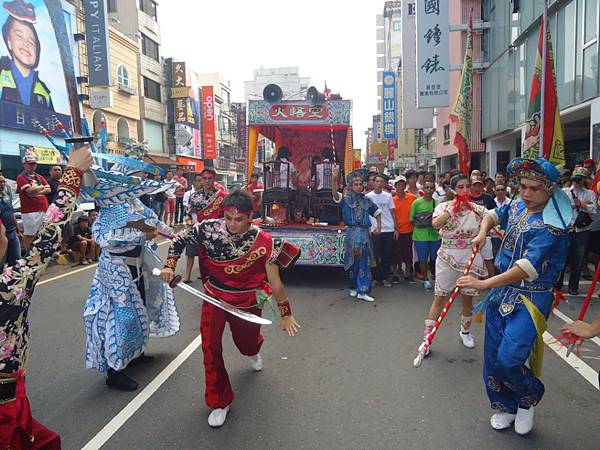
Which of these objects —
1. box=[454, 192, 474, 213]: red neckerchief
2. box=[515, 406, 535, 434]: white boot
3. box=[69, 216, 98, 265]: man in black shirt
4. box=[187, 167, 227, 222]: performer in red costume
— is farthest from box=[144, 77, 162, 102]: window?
box=[515, 406, 535, 434]: white boot

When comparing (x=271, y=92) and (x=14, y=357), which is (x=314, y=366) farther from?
(x=271, y=92)

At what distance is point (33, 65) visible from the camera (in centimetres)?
1602

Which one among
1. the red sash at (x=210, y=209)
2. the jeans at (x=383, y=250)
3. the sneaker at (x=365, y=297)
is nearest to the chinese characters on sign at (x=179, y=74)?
the red sash at (x=210, y=209)

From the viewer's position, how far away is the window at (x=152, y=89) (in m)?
29.7

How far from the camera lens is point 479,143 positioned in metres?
18.9

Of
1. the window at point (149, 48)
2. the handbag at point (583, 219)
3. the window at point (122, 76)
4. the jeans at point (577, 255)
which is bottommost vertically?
the jeans at point (577, 255)

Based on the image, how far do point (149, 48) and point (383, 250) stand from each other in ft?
92.9

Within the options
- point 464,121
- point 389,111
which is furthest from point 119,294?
point 389,111

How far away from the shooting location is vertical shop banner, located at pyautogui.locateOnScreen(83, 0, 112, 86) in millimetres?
18453

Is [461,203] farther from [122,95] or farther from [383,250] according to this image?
[122,95]

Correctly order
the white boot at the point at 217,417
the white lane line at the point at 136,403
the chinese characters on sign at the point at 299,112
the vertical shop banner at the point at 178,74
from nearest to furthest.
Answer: the white lane line at the point at 136,403 → the white boot at the point at 217,417 → the chinese characters on sign at the point at 299,112 → the vertical shop banner at the point at 178,74

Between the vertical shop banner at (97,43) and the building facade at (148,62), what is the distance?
28.8ft

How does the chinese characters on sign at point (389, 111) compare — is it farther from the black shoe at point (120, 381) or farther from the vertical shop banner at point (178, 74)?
the black shoe at point (120, 381)

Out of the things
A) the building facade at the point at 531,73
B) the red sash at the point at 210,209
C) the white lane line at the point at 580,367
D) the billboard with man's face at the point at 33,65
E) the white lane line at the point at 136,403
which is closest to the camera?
the white lane line at the point at 136,403
